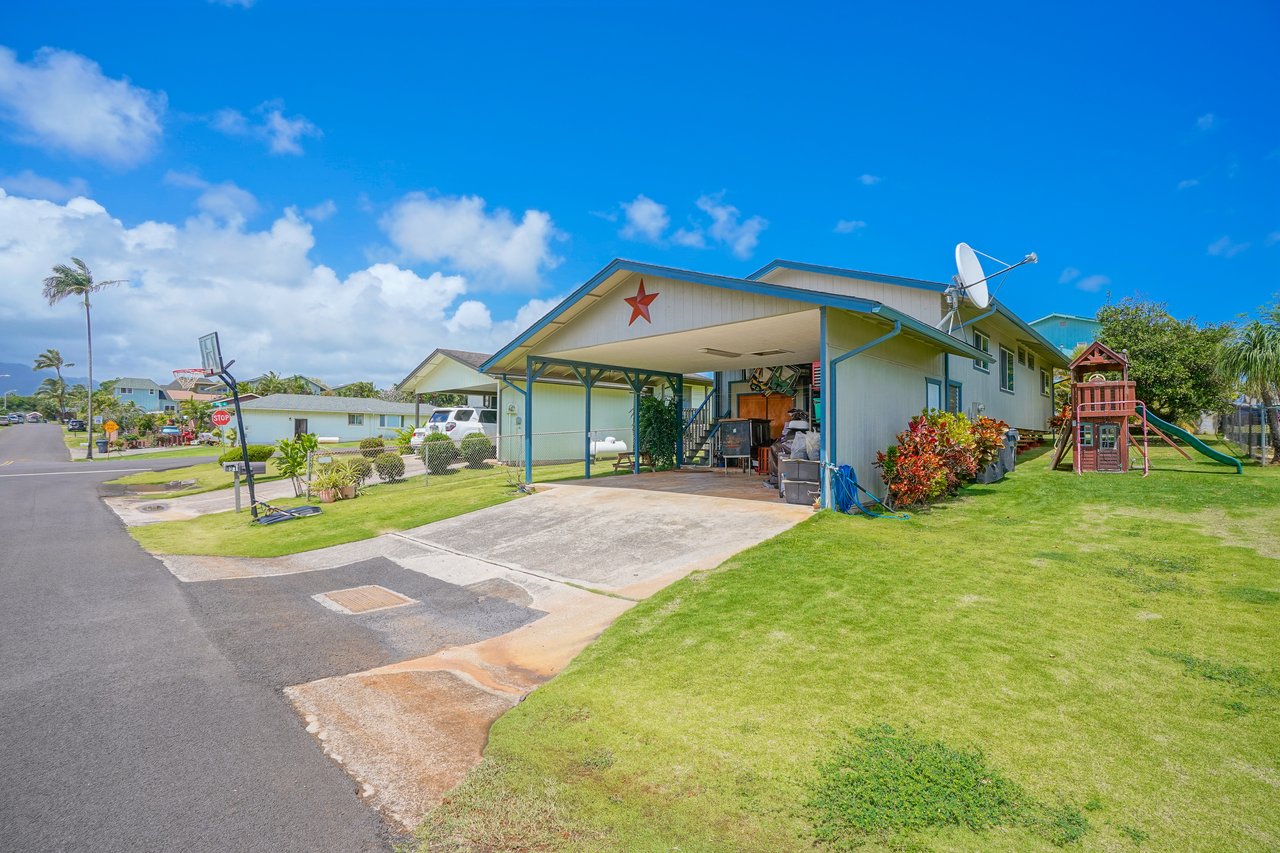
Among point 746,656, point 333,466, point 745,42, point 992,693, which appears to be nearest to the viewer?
point 992,693

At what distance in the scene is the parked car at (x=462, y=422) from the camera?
23750 millimetres

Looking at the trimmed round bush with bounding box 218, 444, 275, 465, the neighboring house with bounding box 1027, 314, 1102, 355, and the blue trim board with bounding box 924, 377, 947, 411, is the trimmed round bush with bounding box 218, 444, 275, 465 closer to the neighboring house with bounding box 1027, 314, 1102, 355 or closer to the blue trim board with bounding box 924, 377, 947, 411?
the blue trim board with bounding box 924, 377, 947, 411

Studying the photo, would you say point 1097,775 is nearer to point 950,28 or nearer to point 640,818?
point 640,818

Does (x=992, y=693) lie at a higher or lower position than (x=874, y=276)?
lower

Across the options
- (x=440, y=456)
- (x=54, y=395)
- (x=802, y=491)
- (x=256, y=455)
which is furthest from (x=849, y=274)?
(x=54, y=395)

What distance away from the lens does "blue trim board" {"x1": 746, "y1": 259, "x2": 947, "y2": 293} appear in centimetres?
1383

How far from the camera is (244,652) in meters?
5.25

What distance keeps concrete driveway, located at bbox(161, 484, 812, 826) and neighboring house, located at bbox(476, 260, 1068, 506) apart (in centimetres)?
281

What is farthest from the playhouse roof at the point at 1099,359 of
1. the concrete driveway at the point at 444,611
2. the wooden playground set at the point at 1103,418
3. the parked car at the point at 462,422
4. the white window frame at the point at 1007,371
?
the parked car at the point at 462,422

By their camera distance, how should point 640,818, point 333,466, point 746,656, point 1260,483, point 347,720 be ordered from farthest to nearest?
1. point 333,466
2. point 1260,483
3. point 746,656
4. point 347,720
5. point 640,818

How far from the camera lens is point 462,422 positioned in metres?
24.1

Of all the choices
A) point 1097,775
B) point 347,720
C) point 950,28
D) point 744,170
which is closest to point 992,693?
point 1097,775

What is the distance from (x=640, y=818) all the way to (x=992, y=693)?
2408 millimetres

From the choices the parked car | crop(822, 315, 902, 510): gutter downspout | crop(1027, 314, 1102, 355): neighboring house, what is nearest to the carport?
crop(822, 315, 902, 510): gutter downspout
